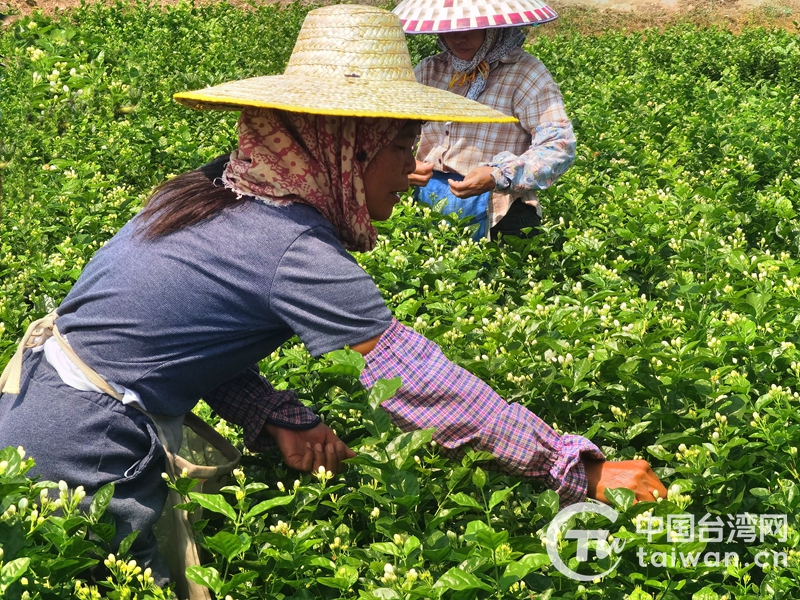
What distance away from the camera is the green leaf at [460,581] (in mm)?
1972

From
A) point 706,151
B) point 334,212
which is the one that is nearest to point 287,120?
point 334,212

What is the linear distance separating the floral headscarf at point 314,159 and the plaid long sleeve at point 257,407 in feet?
1.84

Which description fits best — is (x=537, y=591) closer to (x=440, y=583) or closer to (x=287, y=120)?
(x=440, y=583)

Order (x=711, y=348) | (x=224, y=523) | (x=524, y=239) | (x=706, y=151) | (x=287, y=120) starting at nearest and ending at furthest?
(x=287, y=120), (x=224, y=523), (x=711, y=348), (x=524, y=239), (x=706, y=151)

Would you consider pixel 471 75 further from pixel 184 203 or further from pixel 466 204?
pixel 184 203

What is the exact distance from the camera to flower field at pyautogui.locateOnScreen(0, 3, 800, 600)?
218 cm

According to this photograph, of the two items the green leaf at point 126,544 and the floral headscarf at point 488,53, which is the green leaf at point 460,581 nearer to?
the green leaf at point 126,544

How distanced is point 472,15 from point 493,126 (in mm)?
538

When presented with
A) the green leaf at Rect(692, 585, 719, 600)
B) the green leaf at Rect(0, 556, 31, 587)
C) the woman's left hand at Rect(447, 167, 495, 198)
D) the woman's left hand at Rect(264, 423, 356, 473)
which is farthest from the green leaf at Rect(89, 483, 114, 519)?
the woman's left hand at Rect(447, 167, 495, 198)

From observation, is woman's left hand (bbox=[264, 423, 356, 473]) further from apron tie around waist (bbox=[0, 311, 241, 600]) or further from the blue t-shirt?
the blue t-shirt

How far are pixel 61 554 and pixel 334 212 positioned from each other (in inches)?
38.9

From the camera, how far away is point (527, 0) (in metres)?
5.19

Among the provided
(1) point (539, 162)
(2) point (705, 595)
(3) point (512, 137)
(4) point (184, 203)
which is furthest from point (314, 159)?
(3) point (512, 137)

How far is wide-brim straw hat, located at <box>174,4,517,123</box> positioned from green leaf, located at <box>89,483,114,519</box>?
91 centimetres
